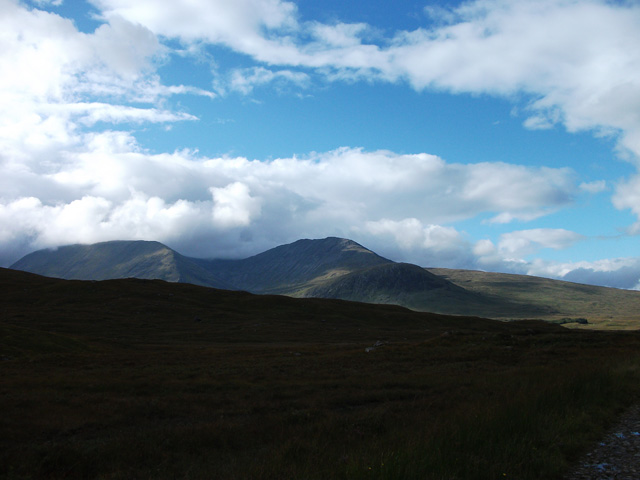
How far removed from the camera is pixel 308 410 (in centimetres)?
1834

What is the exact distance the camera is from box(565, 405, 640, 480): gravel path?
9664mm

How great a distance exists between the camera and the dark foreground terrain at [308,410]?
34.6 feet

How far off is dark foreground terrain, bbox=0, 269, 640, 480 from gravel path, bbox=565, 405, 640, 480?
378mm

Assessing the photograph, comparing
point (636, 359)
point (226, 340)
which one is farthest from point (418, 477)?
point (226, 340)

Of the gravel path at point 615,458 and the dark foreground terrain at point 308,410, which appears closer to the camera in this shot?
the gravel path at point 615,458

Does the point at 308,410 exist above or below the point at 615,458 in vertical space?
below

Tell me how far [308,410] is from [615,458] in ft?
36.9

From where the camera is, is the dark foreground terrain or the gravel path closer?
the gravel path

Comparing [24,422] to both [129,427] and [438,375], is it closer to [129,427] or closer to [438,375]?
[129,427]

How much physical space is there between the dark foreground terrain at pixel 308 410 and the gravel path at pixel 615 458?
0.38m

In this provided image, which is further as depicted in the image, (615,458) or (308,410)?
(308,410)

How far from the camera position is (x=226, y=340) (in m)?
67.2

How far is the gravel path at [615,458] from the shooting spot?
9.66 metres

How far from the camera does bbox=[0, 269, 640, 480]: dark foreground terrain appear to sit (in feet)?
34.6
